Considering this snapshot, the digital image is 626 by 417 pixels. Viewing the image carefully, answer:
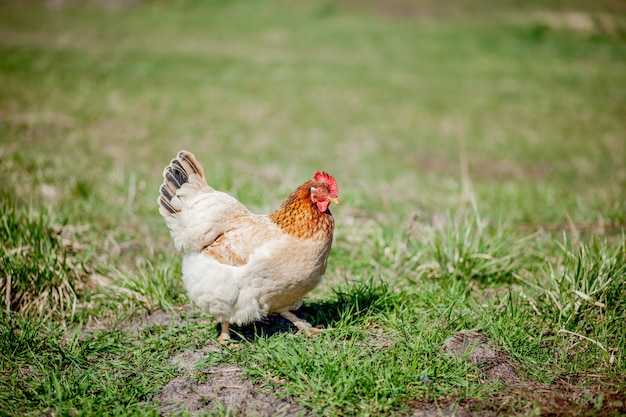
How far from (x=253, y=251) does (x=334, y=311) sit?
2.87 ft

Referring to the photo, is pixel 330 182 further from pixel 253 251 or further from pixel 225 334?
pixel 225 334

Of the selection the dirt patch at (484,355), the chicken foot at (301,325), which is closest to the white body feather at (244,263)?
the chicken foot at (301,325)

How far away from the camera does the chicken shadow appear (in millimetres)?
3402

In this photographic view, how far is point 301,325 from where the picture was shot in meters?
3.29

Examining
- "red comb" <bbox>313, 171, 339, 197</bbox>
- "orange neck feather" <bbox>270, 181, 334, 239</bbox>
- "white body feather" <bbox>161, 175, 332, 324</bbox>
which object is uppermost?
"red comb" <bbox>313, 171, 339, 197</bbox>

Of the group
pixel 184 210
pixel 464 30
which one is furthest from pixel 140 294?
pixel 464 30

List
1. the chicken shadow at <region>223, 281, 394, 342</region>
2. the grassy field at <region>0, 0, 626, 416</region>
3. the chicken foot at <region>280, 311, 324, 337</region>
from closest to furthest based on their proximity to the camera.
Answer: the grassy field at <region>0, 0, 626, 416</region>
the chicken foot at <region>280, 311, 324, 337</region>
the chicken shadow at <region>223, 281, 394, 342</region>

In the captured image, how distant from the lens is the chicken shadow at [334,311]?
11.2 feet

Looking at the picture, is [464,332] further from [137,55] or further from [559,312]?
[137,55]

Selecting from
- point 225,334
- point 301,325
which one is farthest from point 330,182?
point 225,334

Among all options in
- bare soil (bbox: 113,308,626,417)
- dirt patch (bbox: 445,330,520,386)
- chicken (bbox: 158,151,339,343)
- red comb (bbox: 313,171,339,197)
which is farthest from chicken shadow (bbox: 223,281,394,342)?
red comb (bbox: 313,171,339,197)

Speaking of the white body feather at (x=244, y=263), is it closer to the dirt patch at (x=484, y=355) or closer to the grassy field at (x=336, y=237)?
the grassy field at (x=336, y=237)

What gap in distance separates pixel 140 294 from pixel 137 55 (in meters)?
13.7

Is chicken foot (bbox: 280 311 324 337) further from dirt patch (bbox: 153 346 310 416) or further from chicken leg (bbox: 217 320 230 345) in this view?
dirt patch (bbox: 153 346 310 416)
